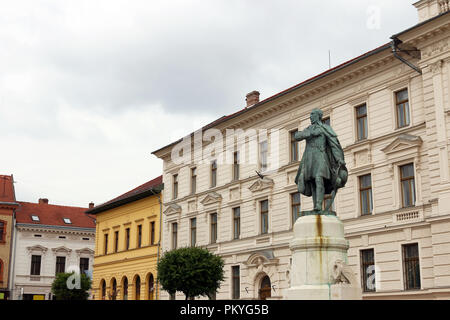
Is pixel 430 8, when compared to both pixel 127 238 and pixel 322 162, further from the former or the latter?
pixel 127 238

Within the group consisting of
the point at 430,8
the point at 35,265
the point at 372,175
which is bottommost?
the point at 35,265

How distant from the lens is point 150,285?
36250mm

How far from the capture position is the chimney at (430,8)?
20281 mm

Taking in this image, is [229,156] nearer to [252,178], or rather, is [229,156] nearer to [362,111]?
[252,178]

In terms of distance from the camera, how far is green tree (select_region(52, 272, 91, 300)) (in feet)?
137

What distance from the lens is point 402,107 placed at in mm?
21938

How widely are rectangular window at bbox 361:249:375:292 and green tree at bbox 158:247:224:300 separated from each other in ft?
22.2

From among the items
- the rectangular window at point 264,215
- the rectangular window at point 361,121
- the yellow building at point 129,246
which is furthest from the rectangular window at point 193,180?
the rectangular window at point 361,121

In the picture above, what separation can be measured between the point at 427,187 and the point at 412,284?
3.27m

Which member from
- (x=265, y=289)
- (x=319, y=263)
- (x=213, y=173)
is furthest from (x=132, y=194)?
(x=319, y=263)

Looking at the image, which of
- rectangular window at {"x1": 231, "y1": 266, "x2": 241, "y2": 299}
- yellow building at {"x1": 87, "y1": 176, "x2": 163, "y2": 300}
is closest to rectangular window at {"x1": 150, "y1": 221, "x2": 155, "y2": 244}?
yellow building at {"x1": 87, "y1": 176, "x2": 163, "y2": 300}

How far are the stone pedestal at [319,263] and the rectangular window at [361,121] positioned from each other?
40.2 ft

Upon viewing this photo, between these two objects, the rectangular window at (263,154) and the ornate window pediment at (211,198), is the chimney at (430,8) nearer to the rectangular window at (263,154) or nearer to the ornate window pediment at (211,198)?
the rectangular window at (263,154)

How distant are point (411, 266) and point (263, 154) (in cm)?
965
